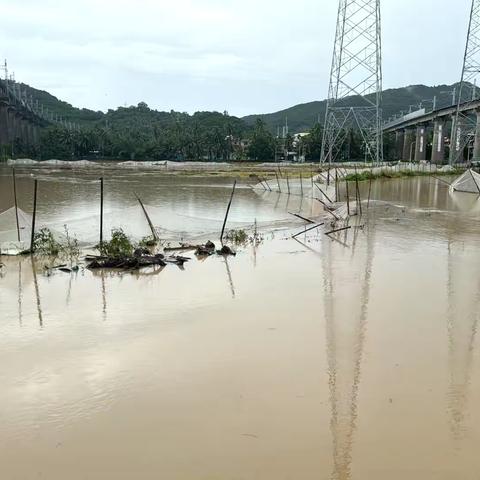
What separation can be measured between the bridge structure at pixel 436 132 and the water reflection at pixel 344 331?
37.0 metres

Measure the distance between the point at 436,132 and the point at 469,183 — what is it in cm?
3289

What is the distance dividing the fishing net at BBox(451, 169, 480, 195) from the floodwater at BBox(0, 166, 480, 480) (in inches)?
721

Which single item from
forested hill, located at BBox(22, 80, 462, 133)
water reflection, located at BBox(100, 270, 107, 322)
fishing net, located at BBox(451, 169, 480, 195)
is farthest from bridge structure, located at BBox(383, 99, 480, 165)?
water reflection, located at BBox(100, 270, 107, 322)

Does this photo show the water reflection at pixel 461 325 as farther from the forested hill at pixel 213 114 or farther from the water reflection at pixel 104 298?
the forested hill at pixel 213 114

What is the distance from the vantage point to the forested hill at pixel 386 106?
158 metres

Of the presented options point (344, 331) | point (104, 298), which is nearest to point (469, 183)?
point (344, 331)

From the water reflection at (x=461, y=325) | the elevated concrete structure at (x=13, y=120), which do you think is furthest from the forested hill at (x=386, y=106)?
the water reflection at (x=461, y=325)

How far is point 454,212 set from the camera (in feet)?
76.4

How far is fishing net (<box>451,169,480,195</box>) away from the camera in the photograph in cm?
2991

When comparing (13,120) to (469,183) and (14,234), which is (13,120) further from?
(14,234)

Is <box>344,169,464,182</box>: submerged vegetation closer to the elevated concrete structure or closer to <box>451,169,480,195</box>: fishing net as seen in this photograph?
<box>451,169,480,195</box>: fishing net

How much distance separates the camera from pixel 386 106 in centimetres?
15862

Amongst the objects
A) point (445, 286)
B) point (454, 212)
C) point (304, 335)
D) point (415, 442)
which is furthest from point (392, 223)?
point (415, 442)

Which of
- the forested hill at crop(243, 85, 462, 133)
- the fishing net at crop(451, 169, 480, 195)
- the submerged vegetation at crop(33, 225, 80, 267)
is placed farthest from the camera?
the forested hill at crop(243, 85, 462, 133)
